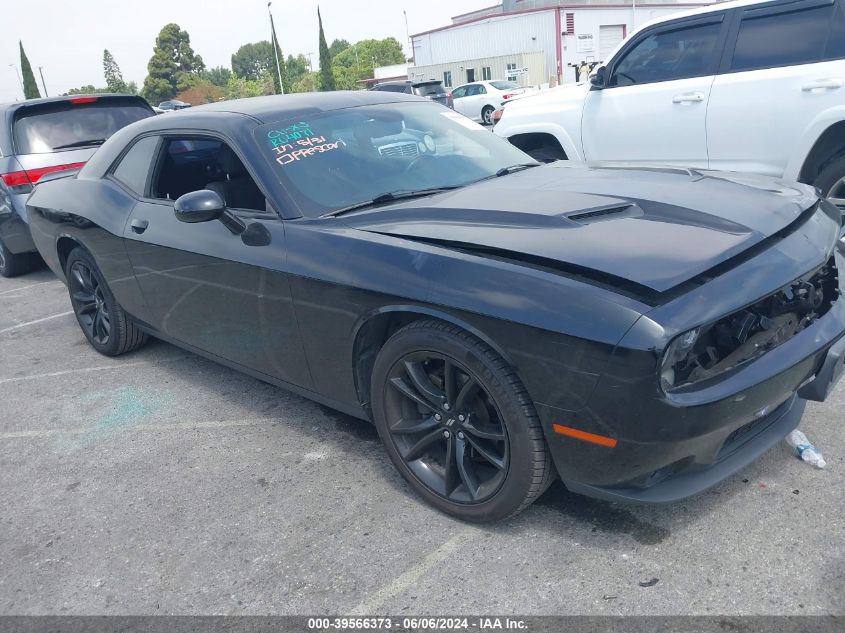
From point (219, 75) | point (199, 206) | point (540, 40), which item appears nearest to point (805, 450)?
point (199, 206)

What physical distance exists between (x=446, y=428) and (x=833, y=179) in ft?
12.6

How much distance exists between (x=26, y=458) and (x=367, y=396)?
75.0 inches

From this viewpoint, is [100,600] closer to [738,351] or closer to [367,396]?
[367,396]

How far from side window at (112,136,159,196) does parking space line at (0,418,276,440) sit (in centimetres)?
129

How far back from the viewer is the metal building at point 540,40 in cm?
4678

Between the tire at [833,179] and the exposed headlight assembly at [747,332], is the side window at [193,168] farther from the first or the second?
the tire at [833,179]

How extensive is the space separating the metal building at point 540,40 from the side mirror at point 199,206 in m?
42.6

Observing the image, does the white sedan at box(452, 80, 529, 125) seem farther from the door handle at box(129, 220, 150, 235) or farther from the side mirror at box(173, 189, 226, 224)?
the side mirror at box(173, 189, 226, 224)

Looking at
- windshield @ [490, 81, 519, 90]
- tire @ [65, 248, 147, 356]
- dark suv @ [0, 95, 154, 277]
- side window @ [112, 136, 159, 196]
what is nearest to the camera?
side window @ [112, 136, 159, 196]

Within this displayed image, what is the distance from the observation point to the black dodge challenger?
2223mm

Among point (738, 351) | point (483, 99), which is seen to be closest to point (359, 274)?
point (738, 351)

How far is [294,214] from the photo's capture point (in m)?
3.14

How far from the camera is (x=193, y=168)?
411 cm

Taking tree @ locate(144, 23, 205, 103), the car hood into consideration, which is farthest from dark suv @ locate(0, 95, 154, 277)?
tree @ locate(144, 23, 205, 103)
